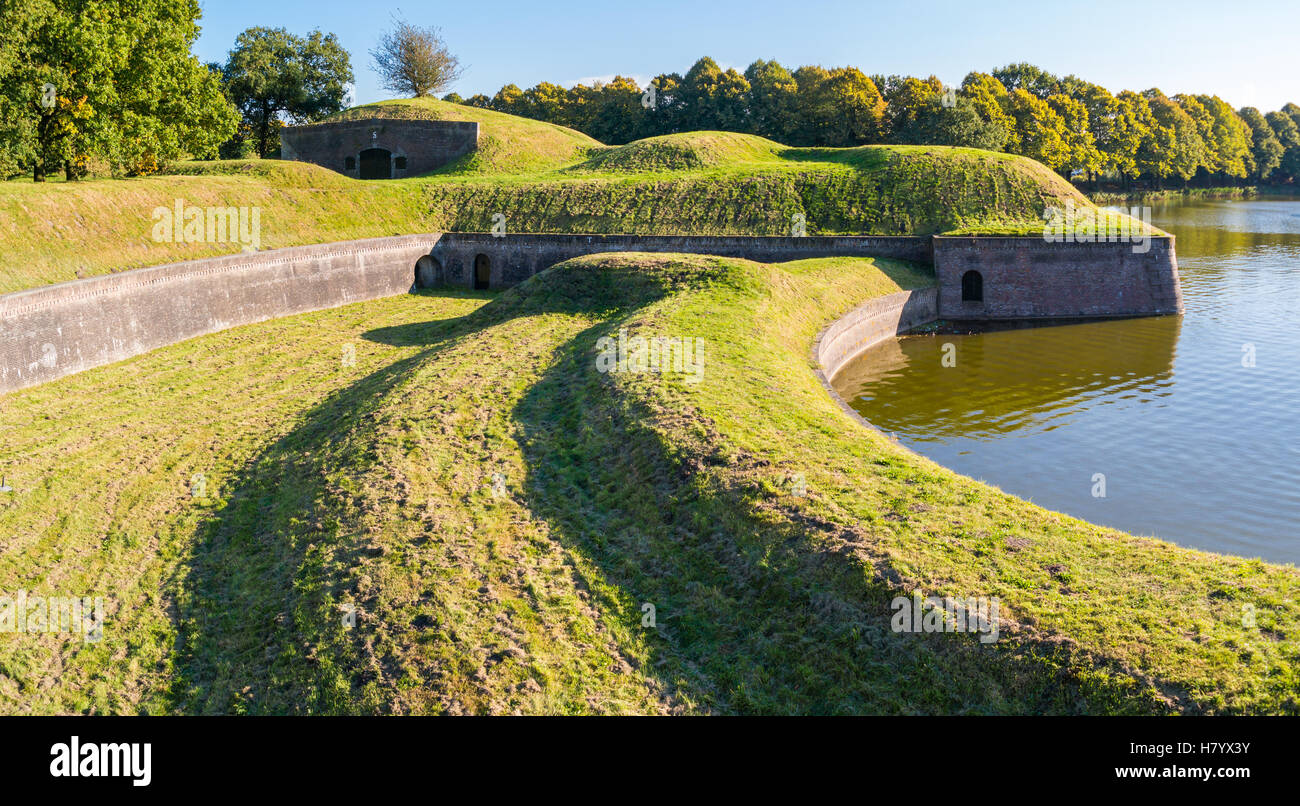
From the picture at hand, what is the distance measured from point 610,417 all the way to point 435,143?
144 ft

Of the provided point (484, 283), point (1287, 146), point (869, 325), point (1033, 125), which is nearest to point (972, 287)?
point (869, 325)

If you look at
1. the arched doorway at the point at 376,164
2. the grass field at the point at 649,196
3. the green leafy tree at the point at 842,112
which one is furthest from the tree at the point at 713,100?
the arched doorway at the point at 376,164

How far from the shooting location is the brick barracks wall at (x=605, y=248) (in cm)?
3928

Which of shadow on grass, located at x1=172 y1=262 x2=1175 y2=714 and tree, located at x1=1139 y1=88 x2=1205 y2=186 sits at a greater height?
tree, located at x1=1139 y1=88 x2=1205 y2=186

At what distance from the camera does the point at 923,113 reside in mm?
63812

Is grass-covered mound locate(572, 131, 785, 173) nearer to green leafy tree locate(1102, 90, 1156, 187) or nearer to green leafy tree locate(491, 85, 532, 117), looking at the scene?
green leafy tree locate(491, 85, 532, 117)

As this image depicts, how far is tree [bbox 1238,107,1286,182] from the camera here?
113188 millimetres

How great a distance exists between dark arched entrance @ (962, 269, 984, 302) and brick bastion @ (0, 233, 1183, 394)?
6 centimetres

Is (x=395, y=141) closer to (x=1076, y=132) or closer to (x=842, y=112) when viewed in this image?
(x=842, y=112)

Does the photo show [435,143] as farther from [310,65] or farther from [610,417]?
[610,417]

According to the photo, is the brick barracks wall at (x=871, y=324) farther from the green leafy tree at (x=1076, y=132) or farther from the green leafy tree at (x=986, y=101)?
the green leafy tree at (x=1076, y=132)

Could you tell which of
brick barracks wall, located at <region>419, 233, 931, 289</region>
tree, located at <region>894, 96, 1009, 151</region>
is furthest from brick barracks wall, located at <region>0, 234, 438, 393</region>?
tree, located at <region>894, 96, 1009, 151</region>

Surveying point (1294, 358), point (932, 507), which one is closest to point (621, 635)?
point (932, 507)
